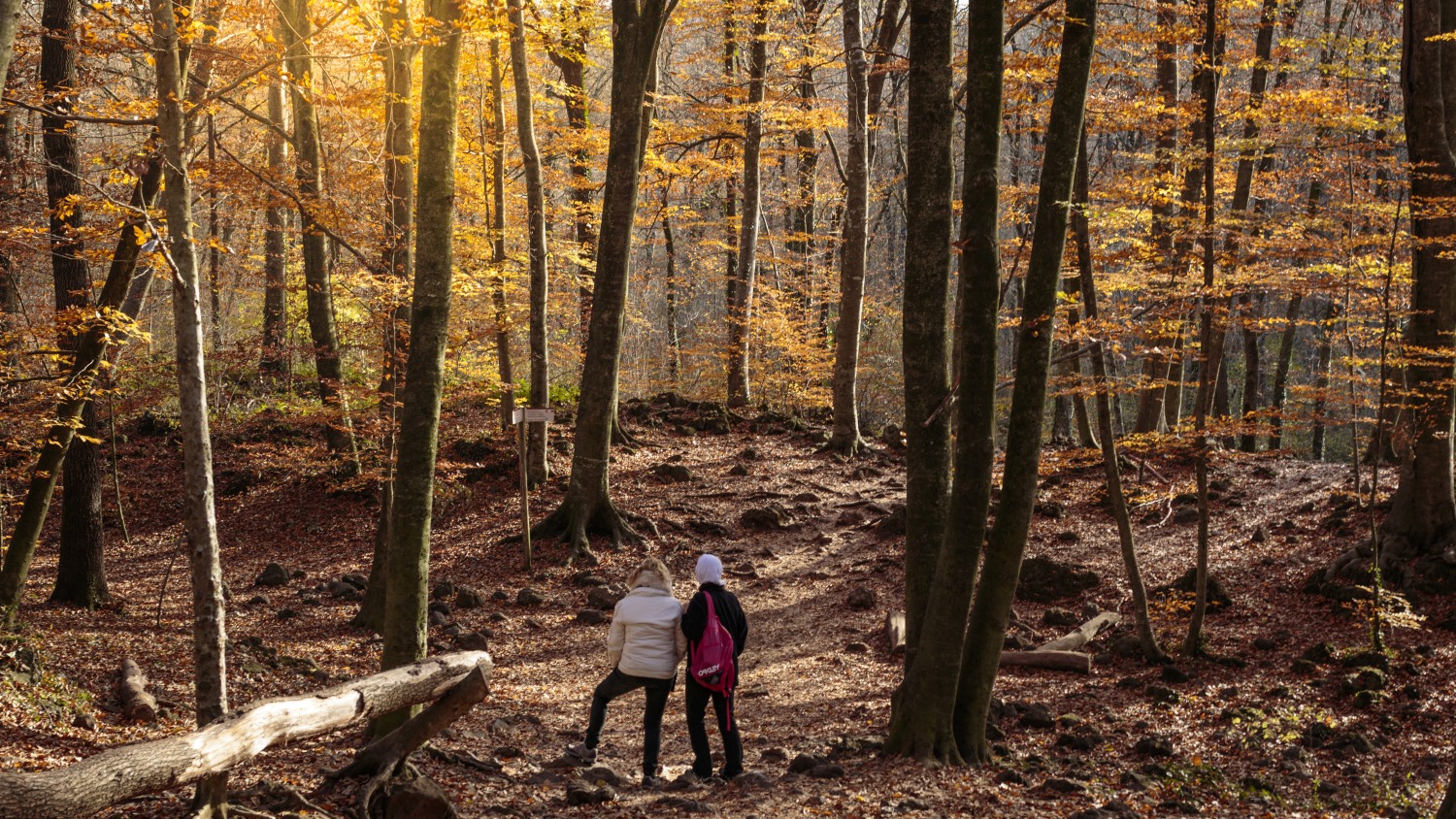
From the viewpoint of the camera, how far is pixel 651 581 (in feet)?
22.5

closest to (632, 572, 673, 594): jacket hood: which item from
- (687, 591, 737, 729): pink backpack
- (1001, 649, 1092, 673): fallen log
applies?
(687, 591, 737, 729): pink backpack

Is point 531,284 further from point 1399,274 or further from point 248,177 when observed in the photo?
point 1399,274

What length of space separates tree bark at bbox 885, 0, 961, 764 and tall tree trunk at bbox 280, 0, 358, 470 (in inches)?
311

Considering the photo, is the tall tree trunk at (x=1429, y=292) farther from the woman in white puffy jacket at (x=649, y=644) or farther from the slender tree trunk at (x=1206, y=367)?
the woman in white puffy jacket at (x=649, y=644)

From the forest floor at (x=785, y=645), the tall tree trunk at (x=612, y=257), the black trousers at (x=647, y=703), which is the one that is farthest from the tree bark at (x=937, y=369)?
the tall tree trunk at (x=612, y=257)

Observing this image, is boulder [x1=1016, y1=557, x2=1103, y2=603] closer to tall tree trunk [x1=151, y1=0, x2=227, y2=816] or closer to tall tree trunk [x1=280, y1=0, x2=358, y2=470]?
tall tree trunk [x1=280, y1=0, x2=358, y2=470]

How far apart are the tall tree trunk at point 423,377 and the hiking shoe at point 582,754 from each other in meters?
1.43

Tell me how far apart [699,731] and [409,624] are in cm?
219

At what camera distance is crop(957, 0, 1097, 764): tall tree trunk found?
21.7 ft

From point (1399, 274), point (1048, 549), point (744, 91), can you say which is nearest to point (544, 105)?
point (744, 91)

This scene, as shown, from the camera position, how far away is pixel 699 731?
264 inches

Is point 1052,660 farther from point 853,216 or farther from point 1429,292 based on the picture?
point 853,216

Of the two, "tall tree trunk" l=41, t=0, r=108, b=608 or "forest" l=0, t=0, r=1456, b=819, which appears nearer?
"forest" l=0, t=0, r=1456, b=819

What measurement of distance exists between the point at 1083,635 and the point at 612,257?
8059 mm
